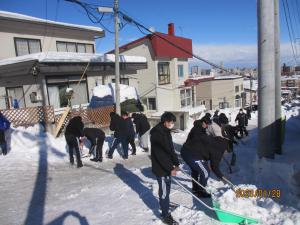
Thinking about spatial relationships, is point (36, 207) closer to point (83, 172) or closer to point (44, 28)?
point (83, 172)

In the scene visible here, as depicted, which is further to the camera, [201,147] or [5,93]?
[5,93]

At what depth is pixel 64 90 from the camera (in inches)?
618

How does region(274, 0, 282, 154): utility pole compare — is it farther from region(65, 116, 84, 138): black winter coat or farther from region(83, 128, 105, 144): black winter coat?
region(65, 116, 84, 138): black winter coat

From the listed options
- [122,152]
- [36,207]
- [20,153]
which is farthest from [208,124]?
[20,153]

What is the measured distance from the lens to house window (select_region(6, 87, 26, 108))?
615 inches

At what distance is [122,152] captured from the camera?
10.9m

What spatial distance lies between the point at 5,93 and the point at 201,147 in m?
13.7

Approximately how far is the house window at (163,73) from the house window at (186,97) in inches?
100

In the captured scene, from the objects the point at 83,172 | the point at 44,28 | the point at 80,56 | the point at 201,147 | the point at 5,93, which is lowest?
the point at 83,172

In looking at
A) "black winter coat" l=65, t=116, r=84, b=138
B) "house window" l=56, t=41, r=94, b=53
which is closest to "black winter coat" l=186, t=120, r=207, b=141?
"black winter coat" l=65, t=116, r=84, b=138

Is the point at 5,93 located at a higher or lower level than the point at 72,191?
higher

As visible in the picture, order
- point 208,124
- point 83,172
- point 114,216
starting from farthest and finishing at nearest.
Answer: point 83,172, point 208,124, point 114,216

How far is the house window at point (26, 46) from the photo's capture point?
17547 millimetres

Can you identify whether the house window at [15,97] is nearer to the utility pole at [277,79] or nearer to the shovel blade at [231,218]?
the utility pole at [277,79]
